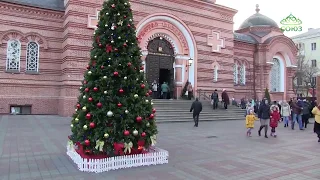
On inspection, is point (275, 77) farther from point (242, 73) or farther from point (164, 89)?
point (164, 89)

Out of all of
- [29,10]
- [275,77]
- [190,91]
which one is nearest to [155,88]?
[190,91]

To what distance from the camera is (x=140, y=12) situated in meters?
19.8

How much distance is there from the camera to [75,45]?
17.6 meters

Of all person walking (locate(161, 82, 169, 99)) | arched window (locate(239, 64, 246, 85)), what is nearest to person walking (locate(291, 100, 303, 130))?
person walking (locate(161, 82, 169, 99))

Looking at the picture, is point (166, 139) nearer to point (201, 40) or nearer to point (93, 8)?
point (93, 8)

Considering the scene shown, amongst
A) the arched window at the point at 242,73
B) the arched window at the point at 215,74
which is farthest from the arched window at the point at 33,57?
the arched window at the point at 242,73

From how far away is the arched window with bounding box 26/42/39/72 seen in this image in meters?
18.5

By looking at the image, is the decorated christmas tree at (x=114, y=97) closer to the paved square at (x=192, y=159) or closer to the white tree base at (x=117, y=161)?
the white tree base at (x=117, y=161)

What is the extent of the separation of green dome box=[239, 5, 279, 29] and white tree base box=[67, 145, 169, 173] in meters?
27.9

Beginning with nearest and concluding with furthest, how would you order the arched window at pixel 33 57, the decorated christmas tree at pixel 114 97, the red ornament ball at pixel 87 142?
the red ornament ball at pixel 87 142, the decorated christmas tree at pixel 114 97, the arched window at pixel 33 57

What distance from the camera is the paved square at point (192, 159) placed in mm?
5957

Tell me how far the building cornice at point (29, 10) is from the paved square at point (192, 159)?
395 inches

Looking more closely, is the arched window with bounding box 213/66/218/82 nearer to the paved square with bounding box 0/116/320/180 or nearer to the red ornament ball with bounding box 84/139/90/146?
the paved square with bounding box 0/116/320/180

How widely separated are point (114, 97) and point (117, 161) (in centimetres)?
149
